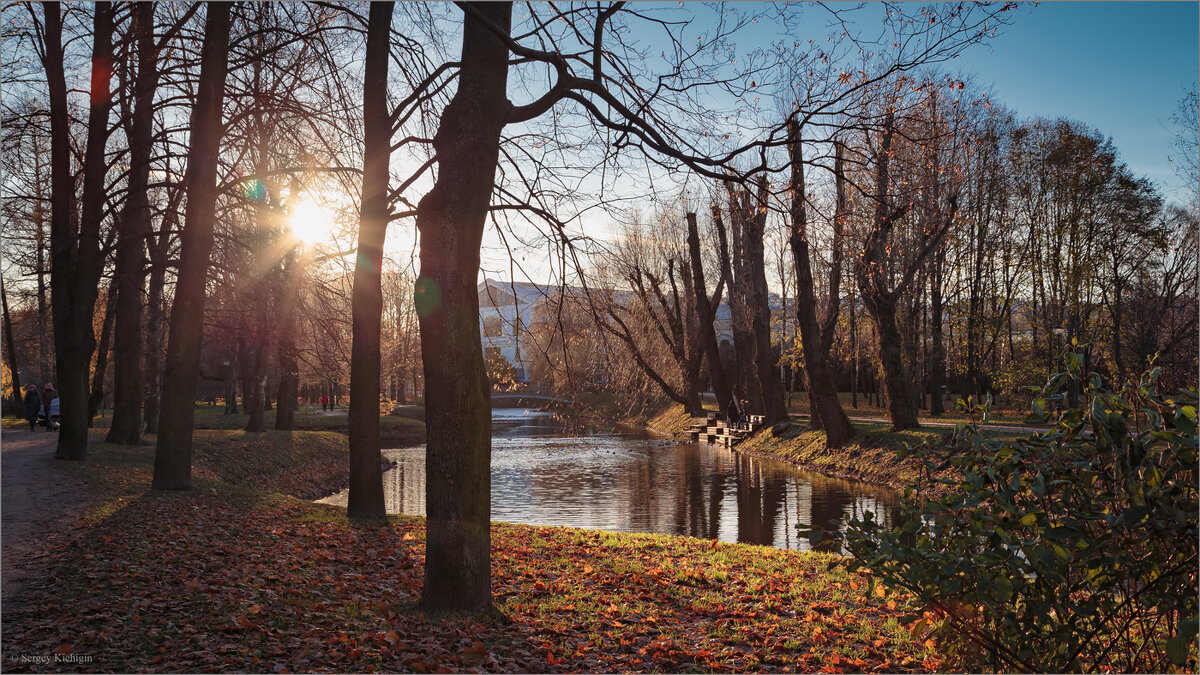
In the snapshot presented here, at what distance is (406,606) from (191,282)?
777 cm

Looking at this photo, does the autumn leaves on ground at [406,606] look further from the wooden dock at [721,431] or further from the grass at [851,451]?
the wooden dock at [721,431]

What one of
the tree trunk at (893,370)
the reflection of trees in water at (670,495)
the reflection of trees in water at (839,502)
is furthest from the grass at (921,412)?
the reflection of trees in water at (670,495)

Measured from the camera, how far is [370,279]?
10.2 meters

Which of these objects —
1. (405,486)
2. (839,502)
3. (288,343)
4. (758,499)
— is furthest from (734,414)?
(288,343)

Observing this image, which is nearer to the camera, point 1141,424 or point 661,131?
point 1141,424

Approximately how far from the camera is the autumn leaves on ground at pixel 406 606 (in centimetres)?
471

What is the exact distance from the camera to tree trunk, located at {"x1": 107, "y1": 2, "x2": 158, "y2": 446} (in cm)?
1362

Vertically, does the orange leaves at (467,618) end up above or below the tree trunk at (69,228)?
below

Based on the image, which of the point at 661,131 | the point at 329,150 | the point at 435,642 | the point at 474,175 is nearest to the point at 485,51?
the point at 474,175

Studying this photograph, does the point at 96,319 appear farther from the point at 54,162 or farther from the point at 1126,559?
the point at 1126,559

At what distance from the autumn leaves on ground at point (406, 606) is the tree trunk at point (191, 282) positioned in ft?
5.34

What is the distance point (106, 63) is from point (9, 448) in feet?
31.7

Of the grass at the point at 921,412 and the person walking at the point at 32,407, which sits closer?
the person walking at the point at 32,407

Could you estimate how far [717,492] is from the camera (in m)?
17.2
